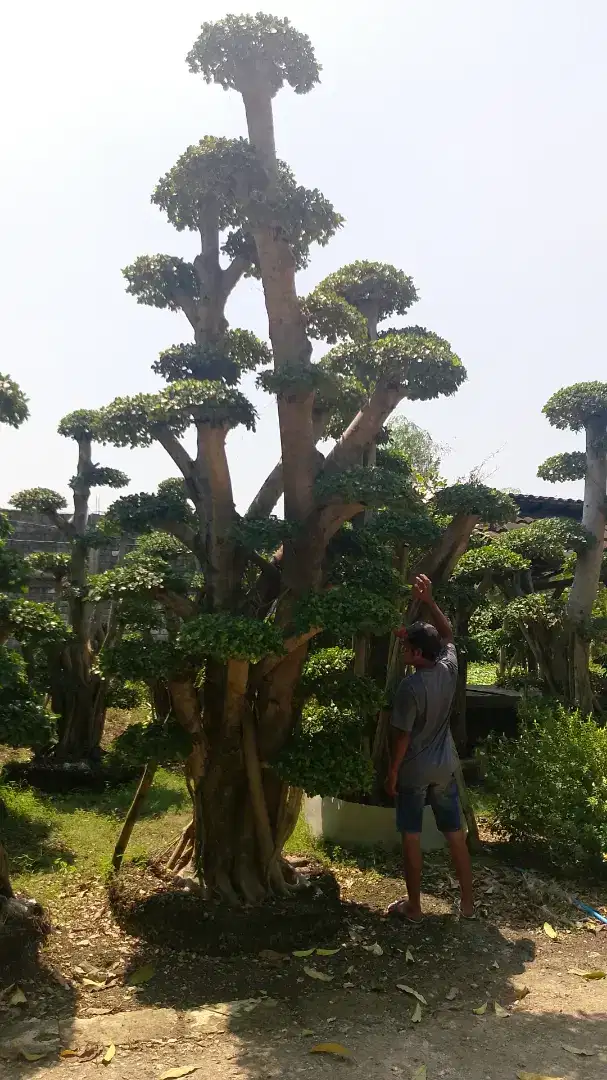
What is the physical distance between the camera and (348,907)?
15.5 ft

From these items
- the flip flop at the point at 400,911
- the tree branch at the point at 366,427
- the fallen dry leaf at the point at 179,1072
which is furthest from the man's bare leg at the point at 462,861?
the tree branch at the point at 366,427

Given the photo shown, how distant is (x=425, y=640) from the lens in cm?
438

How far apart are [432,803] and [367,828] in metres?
1.78

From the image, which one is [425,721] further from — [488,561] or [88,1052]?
[488,561]

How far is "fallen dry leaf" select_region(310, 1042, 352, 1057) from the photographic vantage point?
10.1ft

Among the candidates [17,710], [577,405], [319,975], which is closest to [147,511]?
[17,710]

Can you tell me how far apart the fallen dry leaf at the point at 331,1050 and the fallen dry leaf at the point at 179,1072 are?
0.49 m

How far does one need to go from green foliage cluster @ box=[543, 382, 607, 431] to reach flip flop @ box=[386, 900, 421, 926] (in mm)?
5240

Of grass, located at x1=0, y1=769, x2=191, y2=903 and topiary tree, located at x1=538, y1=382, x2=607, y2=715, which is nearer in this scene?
grass, located at x1=0, y1=769, x2=191, y2=903

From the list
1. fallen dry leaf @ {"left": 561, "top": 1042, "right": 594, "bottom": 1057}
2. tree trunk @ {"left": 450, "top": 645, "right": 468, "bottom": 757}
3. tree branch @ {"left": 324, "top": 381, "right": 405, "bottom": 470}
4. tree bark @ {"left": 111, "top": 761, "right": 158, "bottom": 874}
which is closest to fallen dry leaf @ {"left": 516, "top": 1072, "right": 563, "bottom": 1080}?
fallen dry leaf @ {"left": 561, "top": 1042, "right": 594, "bottom": 1057}

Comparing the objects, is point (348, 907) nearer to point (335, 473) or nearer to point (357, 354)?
point (335, 473)

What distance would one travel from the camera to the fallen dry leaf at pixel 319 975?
151 inches

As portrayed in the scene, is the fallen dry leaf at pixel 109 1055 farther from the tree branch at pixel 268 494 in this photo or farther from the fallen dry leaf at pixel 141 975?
the tree branch at pixel 268 494

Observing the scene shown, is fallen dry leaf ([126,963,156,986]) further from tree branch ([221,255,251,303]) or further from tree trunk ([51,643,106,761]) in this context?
tree trunk ([51,643,106,761])
